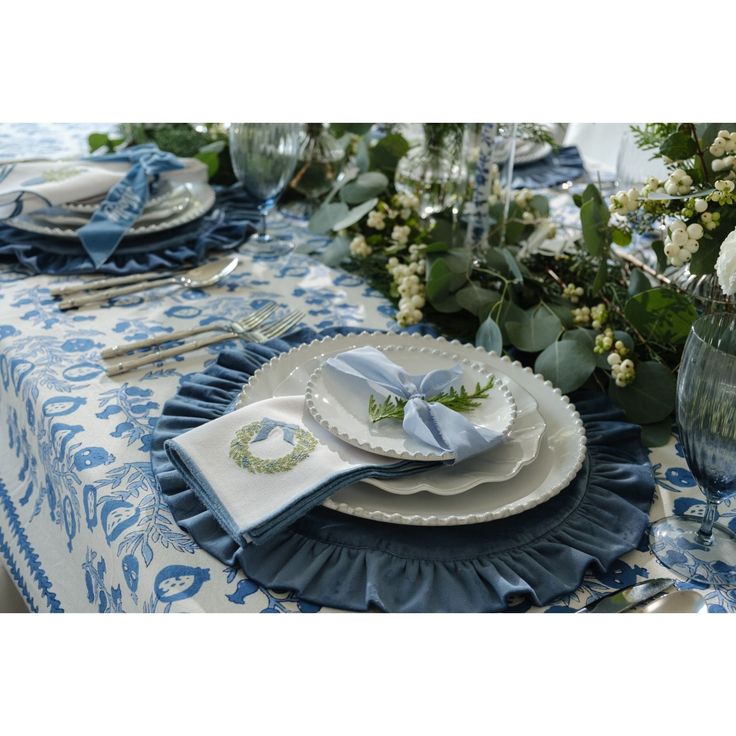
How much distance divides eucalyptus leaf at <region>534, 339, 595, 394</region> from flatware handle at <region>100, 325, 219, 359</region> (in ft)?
1.37

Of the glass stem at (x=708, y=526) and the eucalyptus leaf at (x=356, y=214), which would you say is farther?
the eucalyptus leaf at (x=356, y=214)

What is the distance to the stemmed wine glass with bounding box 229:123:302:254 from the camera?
1.27 meters

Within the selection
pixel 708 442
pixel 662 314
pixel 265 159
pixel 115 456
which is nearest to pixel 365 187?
pixel 265 159

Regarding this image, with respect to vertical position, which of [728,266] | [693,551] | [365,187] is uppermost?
[728,266]

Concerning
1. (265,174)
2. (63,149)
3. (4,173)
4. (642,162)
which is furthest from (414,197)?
(63,149)

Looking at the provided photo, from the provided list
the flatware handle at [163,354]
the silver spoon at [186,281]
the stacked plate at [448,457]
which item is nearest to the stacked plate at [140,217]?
the silver spoon at [186,281]

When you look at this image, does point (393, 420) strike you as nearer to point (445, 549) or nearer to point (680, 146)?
point (445, 549)

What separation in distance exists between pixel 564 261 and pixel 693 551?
54 cm

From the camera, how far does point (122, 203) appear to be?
1251 millimetres

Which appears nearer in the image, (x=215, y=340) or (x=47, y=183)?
(x=215, y=340)

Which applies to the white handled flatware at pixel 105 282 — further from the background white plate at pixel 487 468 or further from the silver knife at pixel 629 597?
the silver knife at pixel 629 597

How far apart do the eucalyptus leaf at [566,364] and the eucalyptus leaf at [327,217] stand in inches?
19.7

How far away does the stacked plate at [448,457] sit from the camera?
69 centimetres

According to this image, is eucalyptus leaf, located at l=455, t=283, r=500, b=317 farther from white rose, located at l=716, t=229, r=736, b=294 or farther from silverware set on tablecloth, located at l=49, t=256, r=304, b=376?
white rose, located at l=716, t=229, r=736, b=294
